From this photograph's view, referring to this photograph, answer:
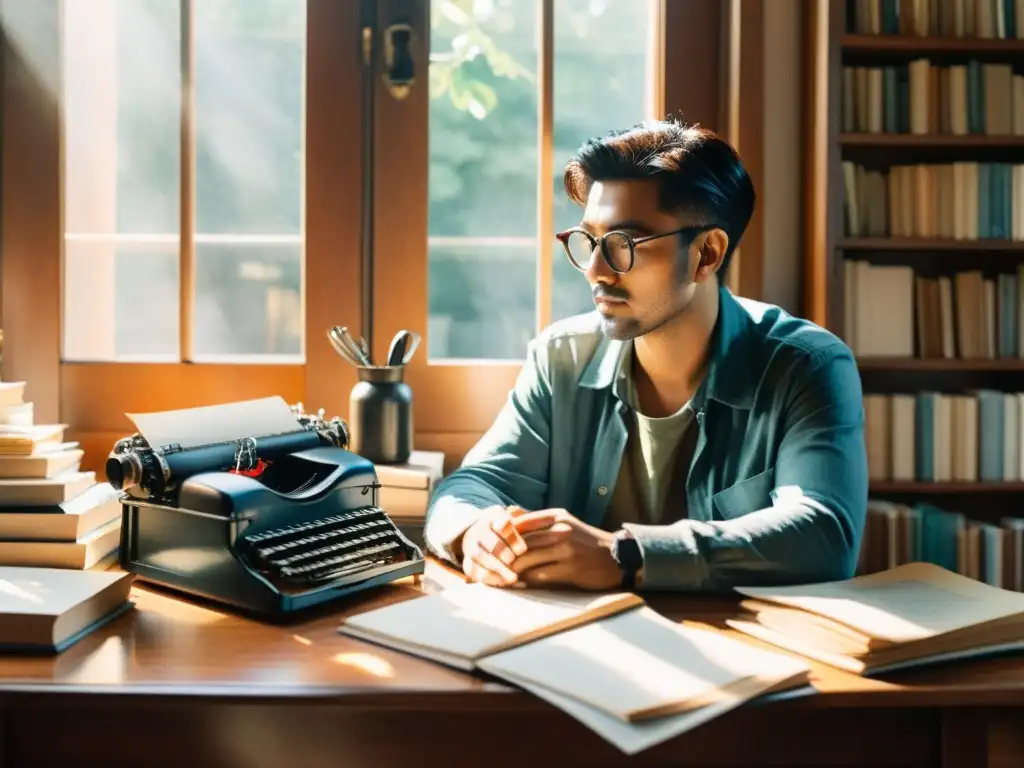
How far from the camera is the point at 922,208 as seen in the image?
231 cm

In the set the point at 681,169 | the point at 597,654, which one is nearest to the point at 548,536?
the point at 597,654

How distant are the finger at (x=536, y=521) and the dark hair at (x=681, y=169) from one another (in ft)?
2.02

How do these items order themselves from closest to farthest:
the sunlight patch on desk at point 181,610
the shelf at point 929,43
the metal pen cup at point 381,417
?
the sunlight patch on desk at point 181,610 → the metal pen cup at point 381,417 → the shelf at point 929,43

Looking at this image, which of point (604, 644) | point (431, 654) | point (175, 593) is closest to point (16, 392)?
point (175, 593)

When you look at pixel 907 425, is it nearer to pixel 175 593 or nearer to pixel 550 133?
pixel 550 133

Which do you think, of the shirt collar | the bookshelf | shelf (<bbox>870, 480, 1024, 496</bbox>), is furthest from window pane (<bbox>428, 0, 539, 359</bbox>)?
shelf (<bbox>870, 480, 1024, 496</bbox>)

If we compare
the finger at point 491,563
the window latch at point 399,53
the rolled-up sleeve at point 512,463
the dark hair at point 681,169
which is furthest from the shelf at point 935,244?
the finger at point 491,563

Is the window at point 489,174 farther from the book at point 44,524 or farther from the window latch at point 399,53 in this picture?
the book at point 44,524

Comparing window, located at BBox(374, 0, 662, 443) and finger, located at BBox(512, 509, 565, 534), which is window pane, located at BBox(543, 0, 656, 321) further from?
finger, located at BBox(512, 509, 565, 534)

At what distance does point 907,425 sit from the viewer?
2.32 metres

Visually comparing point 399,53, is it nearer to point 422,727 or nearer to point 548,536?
point 548,536

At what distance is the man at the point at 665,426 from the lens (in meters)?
1.37

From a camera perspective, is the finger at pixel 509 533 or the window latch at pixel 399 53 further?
the window latch at pixel 399 53

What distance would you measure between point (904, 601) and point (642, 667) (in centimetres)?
A: 38
